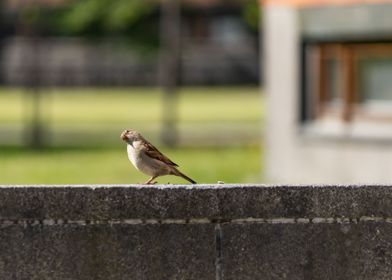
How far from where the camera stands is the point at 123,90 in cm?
7306

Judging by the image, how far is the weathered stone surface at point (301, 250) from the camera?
26.2ft

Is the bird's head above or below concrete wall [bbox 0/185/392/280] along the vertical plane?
above

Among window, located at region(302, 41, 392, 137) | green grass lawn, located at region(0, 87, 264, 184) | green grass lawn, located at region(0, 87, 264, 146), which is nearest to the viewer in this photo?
window, located at region(302, 41, 392, 137)

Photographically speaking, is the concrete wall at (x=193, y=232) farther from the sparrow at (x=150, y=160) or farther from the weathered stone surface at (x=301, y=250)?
the sparrow at (x=150, y=160)

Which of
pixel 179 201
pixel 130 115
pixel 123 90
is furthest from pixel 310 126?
pixel 123 90

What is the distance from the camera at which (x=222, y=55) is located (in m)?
77.5

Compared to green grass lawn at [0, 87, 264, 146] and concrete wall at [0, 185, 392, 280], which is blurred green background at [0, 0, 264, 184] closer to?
green grass lawn at [0, 87, 264, 146]

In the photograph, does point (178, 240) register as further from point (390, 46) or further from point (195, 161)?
point (195, 161)

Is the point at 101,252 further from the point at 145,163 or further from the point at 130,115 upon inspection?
the point at 130,115

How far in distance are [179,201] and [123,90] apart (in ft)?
214

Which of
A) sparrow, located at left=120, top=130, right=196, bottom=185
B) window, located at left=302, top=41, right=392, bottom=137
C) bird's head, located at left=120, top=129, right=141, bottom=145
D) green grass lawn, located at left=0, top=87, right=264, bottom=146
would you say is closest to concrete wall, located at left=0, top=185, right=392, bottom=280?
sparrow, located at left=120, top=130, right=196, bottom=185

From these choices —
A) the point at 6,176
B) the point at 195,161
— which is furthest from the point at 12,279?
the point at 195,161

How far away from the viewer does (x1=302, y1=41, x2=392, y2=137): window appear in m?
19.7

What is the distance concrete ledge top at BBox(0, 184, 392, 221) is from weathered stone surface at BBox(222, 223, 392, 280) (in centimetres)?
8
